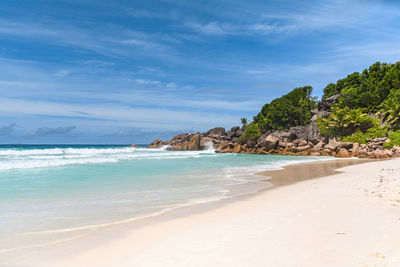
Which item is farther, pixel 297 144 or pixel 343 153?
pixel 297 144

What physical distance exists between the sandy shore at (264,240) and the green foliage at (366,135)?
117ft

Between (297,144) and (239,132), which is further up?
(239,132)

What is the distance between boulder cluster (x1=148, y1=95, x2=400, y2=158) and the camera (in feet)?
105

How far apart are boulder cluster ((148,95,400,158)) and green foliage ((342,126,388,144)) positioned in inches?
95.8

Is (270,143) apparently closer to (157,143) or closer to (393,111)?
(393,111)

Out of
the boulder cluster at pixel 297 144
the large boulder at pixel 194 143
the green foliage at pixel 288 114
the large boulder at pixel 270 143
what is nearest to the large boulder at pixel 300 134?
the boulder cluster at pixel 297 144

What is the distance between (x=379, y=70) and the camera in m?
48.1

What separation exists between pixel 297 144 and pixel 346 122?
7770 millimetres

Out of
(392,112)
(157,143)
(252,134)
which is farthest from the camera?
(157,143)

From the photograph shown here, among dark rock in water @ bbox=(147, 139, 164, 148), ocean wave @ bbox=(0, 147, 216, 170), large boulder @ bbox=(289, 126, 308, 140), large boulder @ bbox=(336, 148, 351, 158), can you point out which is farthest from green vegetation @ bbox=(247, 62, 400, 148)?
dark rock in water @ bbox=(147, 139, 164, 148)

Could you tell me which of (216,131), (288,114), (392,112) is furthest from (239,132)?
(392,112)

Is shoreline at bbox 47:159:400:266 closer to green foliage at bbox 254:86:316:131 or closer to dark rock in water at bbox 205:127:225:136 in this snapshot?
green foliage at bbox 254:86:316:131

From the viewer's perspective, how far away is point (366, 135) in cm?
3797

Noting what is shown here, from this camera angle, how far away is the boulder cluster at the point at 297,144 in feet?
105
